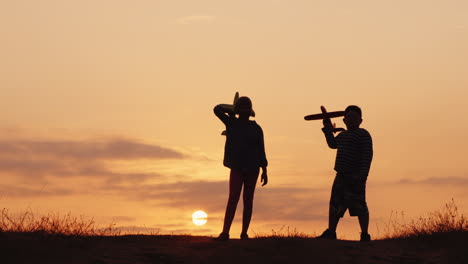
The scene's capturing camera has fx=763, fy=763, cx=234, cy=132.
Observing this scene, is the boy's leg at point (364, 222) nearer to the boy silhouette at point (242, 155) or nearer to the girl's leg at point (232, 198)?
the boy silhouette at point (242, 155)

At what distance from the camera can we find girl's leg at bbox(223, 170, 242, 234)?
13.5 metres

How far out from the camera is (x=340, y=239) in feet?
46.1

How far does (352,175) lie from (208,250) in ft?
10.8

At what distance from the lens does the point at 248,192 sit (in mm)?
13664

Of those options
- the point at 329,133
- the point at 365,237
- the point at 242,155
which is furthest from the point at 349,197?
the point at 242,155

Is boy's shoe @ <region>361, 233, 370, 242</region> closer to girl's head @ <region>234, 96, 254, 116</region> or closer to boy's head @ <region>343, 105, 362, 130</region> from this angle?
boy's head @ <region>343, 105, 362, 130</region>

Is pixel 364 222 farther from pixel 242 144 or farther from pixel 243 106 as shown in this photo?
pixel 243 106

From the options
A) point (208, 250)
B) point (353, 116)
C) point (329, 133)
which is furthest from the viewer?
point (329, 133)

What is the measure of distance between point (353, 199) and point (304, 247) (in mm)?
1886

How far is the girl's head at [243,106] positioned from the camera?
13680 millimetres

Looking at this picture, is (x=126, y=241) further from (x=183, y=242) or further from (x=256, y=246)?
(x=256, y=246)

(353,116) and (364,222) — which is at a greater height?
(353,116)

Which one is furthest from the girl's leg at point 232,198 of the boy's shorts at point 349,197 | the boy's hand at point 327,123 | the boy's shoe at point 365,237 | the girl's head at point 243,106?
the boy's shoe at point 365,237

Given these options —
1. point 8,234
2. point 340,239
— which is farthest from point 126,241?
point 340,239
